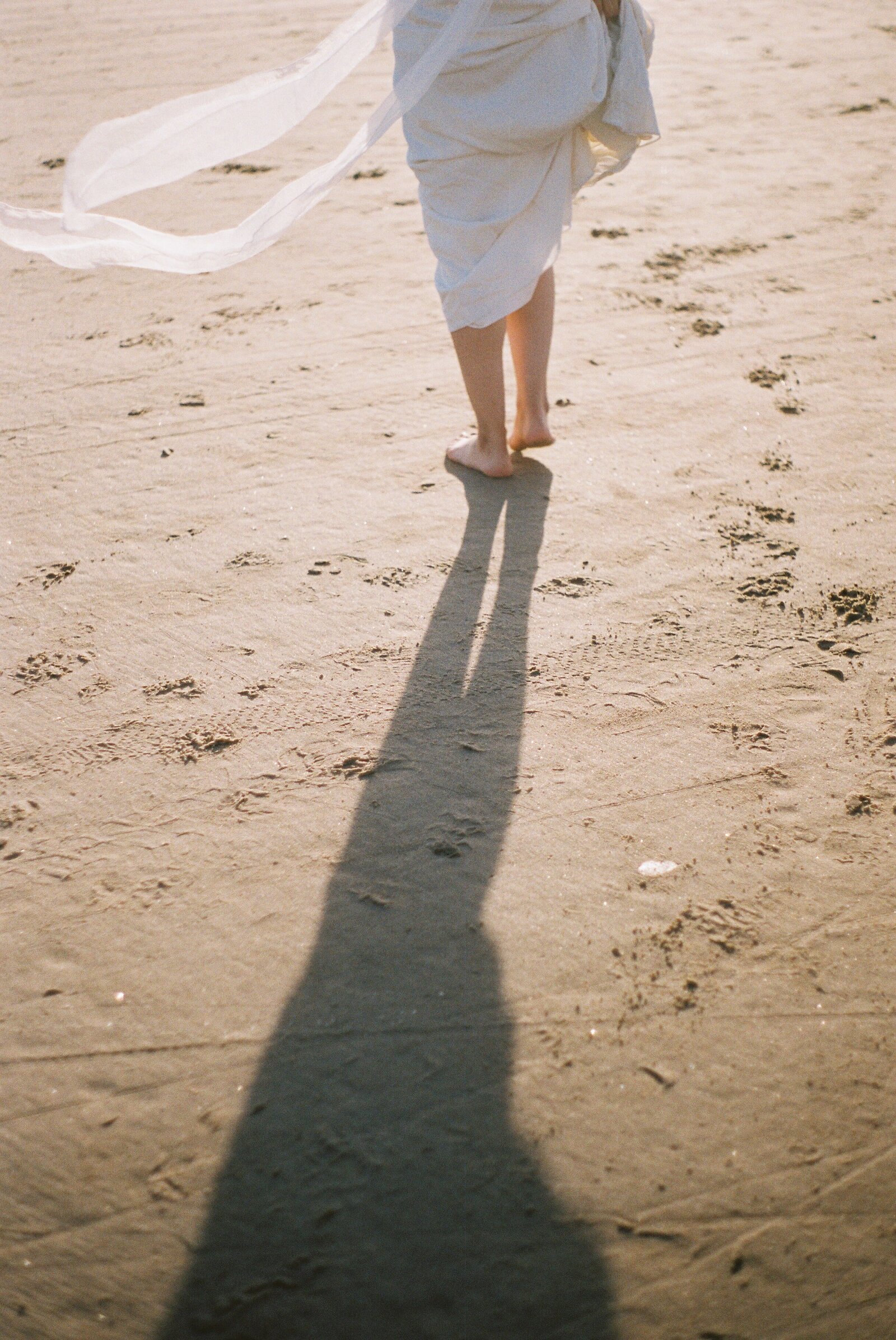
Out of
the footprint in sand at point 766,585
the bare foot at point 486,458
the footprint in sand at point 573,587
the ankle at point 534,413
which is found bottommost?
the footprint in sand at point 766,585

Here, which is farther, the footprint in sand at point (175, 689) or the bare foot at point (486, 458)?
the bare foot at point (486, 458)

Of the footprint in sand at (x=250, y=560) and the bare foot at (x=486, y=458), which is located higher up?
the bare foot at (x=486, y=458)

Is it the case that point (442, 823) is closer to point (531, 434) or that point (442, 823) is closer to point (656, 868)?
point (656, 868)

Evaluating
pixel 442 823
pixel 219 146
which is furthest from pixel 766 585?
pixel 219 146

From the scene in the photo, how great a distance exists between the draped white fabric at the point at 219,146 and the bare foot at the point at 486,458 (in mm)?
706

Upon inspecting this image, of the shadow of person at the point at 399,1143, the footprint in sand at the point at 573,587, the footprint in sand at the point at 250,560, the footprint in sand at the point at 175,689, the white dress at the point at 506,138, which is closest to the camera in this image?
the shadow of person at the point at 399,1143

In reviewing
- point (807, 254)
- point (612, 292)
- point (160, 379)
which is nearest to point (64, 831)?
point (160, 379)

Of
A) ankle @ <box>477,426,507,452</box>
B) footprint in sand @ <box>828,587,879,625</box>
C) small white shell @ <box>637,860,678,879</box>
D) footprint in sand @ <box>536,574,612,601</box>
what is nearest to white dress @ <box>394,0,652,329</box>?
ankle @ <box>477,426,507,452</box>

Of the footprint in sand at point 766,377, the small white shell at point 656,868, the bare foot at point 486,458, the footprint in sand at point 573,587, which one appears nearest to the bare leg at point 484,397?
the bare foot at point 486,458

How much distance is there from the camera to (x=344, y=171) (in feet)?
7.66

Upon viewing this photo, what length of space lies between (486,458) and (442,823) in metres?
1.23

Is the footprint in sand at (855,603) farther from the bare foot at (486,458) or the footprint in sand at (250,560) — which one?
the footprint in sand at (250,560)

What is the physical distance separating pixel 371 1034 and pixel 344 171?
193 cm

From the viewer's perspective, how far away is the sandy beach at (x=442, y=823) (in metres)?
1.21
